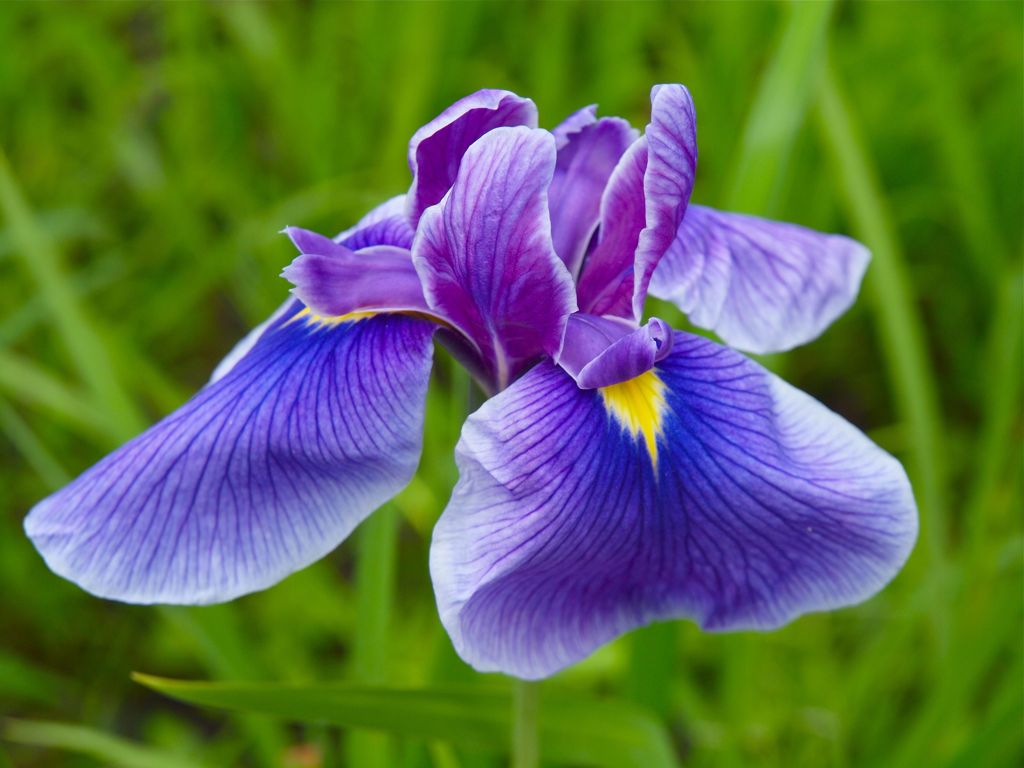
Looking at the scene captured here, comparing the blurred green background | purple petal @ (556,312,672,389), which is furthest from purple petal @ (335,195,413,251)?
the blurred green background

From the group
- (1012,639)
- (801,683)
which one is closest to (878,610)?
(801,683)

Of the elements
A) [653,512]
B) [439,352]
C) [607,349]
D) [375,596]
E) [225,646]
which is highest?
[607,349]

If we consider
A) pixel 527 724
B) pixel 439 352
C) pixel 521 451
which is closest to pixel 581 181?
pixel 521 451

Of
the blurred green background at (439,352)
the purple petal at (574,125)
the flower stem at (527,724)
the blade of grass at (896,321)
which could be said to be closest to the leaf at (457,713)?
the flower stem at (527,724)

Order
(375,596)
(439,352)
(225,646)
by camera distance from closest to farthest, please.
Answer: (375,596)
(225,646)
(439,352)

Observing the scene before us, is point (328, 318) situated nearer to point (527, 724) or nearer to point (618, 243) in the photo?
point (618, 243)

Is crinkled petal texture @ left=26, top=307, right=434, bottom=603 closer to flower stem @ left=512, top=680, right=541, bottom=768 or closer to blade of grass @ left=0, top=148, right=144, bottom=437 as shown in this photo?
flower stem @ left=512, top=680, right=541, bottom=768

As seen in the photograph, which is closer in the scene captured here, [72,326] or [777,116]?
[777,116]
